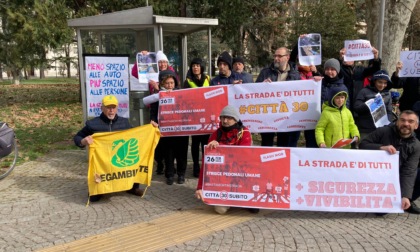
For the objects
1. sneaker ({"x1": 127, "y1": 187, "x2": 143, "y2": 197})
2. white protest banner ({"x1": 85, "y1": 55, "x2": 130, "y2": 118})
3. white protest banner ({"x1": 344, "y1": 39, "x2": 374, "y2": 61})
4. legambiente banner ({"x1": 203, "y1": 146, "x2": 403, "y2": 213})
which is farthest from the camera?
white protest banner ({"x1": 85, "y1": 55, "x2": 130, "y2": 118})

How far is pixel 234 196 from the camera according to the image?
4.85 metres

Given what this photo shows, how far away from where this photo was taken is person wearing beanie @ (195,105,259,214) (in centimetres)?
489

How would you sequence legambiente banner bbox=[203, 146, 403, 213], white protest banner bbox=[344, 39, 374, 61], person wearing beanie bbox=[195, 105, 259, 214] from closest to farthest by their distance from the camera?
legambiente banner bbox=[203, 146, 403, 213] < person wearing beanie bbox=[195, 105, 259, 214] < white protest banner bbox=[344, 39, 374, 61]

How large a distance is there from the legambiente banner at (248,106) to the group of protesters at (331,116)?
16 centimetres

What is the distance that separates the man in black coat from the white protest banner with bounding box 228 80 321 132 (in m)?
1.13

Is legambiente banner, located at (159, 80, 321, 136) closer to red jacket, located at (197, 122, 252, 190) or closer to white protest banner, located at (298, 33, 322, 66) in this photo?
white protest banner, located at (298, 33, 322, 66)

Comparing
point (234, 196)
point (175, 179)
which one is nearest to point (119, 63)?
point (175, 179)

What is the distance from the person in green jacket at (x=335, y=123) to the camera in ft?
17.1

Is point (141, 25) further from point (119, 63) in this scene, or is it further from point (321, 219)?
point (321, 219)

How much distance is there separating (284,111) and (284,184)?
155 centimetres

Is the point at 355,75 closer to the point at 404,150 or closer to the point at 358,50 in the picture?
the point at 358,50

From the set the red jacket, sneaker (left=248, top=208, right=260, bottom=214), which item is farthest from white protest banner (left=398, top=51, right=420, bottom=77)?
sneaker (left=248, top=208, right=260, bottom=214)

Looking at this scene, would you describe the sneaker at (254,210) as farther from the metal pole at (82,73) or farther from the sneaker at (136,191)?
the metal pole at (82,73)

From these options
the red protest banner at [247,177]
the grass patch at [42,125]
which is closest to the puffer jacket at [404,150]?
the red protest banner at [247,177]
